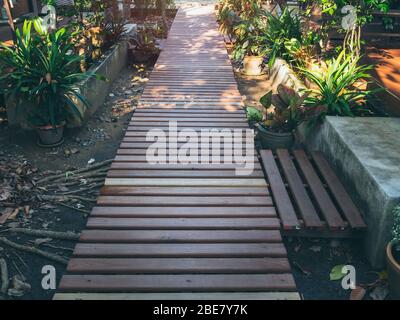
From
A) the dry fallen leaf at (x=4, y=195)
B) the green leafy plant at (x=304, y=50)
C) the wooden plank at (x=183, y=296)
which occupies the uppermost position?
the green leafy plant at (x=304, y=50)

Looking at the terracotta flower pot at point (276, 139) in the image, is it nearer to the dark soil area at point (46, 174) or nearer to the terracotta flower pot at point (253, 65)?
the dark soil area at point (46, 174)

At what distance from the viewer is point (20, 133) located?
5.67m

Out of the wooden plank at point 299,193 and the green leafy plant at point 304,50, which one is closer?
the wooden plank at point 299,193

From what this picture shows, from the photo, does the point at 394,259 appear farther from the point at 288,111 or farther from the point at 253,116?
the point at 253,116

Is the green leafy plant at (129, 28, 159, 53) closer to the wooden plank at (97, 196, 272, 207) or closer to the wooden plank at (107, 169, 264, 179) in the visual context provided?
the wooden plank at (107, 169, 264, 179)

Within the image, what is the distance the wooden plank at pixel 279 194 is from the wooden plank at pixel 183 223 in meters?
0.15

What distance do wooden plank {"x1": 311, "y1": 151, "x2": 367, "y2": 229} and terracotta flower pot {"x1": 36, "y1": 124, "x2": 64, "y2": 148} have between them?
3477mm

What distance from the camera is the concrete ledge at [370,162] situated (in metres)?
3.20

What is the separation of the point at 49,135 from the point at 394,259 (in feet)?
14.7

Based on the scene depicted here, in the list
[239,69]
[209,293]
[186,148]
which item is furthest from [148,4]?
[209,293]

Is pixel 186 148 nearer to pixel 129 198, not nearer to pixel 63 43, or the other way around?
pixel 129 198

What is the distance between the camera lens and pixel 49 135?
17.7 feet

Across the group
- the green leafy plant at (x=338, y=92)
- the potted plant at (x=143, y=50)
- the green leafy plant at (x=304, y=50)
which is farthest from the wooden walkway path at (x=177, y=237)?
the potted plant at (x=143, y=50)
